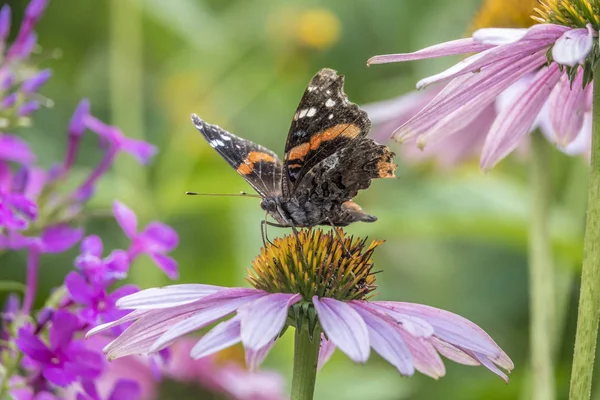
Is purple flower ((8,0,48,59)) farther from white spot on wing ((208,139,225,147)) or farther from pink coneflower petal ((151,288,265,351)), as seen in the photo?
pink coneflower petal ((151,288,265,351))

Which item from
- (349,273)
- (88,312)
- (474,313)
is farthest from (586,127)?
(474,313)

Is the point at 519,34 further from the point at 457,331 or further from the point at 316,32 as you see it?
the point at 316,32

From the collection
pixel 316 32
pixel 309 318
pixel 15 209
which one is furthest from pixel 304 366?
pixel 316 32

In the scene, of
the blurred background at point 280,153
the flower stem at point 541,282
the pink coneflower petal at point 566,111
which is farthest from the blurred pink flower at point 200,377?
the pink coneflower petal at point 566,111

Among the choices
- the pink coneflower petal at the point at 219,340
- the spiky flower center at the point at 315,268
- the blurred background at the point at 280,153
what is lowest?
the pink coneflower petal at the point at 219,340

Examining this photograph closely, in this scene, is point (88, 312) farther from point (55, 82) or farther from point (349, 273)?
point (55, 82)

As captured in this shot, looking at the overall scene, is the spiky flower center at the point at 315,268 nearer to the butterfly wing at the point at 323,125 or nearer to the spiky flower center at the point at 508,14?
the butterfly wing at the point at 323,125
